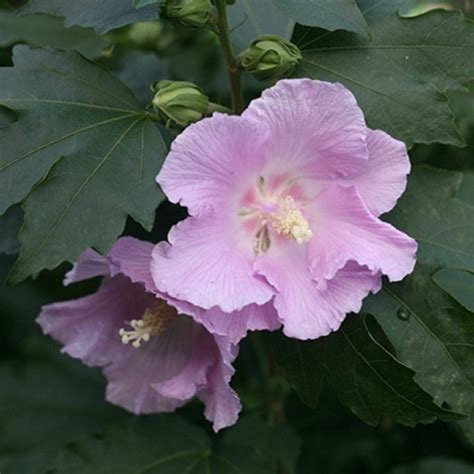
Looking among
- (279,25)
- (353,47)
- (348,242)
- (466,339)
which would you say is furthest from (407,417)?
(279,25)

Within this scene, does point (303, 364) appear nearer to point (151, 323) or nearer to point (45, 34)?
point (151, 323)

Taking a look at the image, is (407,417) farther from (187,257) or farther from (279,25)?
(279,25)

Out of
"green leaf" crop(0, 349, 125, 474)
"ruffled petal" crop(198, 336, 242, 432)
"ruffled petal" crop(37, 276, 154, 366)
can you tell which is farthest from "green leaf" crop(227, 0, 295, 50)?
"green leaf" crop(0, 349, 125, 474)

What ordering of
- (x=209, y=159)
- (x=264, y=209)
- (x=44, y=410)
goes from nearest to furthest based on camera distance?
(x=209, y=159), (x=264, y=209), (x=44, y=410)

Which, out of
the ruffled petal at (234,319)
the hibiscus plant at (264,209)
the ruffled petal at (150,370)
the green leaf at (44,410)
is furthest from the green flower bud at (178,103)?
the green leaf at (44,410)

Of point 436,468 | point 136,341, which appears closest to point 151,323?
Answer: point 136,341

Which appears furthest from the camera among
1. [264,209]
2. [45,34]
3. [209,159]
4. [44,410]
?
[44,410]
